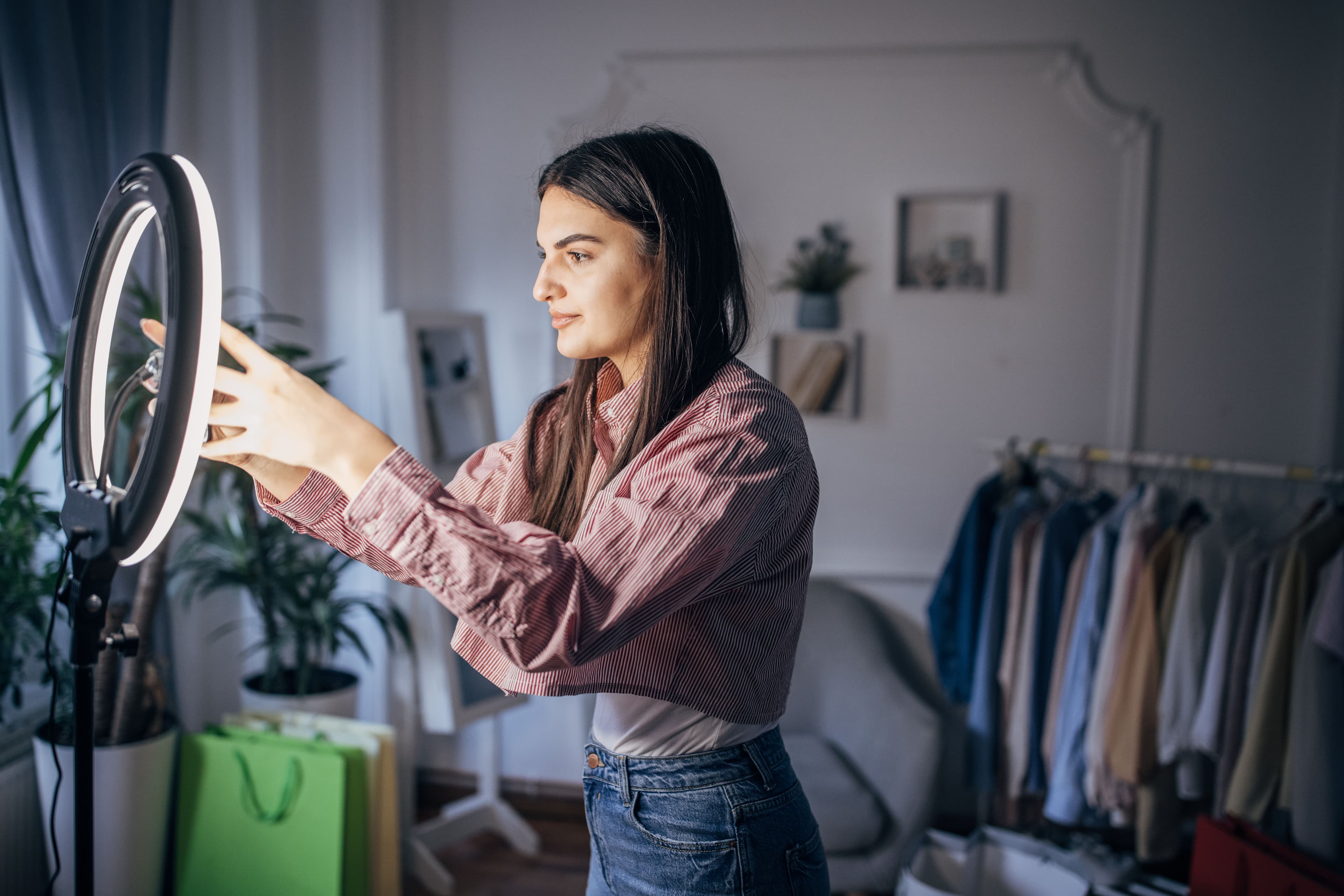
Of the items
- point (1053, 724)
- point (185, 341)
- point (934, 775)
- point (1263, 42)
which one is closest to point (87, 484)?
point (185, 341)

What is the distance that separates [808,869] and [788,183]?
242 centimetres

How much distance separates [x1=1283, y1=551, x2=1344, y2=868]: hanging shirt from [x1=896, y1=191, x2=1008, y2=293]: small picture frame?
4.16 ft

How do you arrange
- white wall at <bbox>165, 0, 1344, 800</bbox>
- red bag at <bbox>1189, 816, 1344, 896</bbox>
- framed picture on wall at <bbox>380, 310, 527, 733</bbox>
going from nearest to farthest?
red bag at <bbox>1189, 816, 1344, 896</bbox>, framed picture on wall at <bbox>380, 310, 527, 733</bbox>, white wall at <bbox>165, 0, 1344, 800</bbox>

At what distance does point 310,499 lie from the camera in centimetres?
83

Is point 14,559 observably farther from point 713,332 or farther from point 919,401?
point 919,401

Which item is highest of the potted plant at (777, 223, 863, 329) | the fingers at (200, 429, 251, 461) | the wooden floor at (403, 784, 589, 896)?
the potted plant at (777, 223, 863, 329)

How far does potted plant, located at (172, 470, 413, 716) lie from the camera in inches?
93.1

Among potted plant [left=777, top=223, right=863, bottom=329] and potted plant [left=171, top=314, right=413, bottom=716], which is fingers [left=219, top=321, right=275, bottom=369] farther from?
potted plant [left=777, top=223, right=863, bottom=329]

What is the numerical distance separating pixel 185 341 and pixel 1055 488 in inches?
111

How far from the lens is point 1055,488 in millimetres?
2961

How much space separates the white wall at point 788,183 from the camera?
2.81 metres

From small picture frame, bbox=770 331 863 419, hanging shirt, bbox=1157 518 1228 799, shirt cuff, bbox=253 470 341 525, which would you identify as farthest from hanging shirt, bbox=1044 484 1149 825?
shirt cuff, bbox=253 470 341 525

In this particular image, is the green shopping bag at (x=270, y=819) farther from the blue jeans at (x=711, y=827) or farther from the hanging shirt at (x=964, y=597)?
the hanging shirt at (x=964, y=597)

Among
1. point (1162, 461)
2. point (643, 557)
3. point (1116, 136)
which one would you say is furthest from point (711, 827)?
point (1116, 136)
